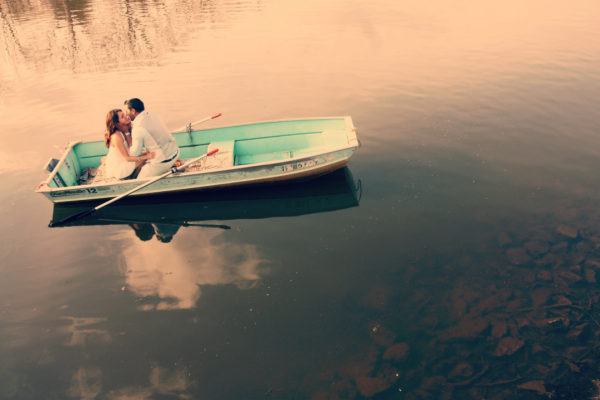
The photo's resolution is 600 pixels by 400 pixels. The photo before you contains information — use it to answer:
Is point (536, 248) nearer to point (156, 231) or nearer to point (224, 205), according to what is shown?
point (224, 205)

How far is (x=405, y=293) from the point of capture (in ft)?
21.1

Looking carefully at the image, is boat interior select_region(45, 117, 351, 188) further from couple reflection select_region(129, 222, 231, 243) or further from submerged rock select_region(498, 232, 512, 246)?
submerged rock select_region(498, 232, 512, 246)

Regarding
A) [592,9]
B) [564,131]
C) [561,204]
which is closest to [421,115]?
[564,131]

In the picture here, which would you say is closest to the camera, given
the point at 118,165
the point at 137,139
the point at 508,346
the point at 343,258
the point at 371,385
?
the point at 371,385

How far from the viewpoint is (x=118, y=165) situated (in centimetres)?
860

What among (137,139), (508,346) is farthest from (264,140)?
(508,346)

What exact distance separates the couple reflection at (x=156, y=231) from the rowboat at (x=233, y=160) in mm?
957

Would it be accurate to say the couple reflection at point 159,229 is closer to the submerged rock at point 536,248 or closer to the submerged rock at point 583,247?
the submerged rock at point 536,248

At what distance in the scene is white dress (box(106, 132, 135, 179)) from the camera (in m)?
8.53

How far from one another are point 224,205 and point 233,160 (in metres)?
1.37

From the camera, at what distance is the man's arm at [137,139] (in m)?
7.80

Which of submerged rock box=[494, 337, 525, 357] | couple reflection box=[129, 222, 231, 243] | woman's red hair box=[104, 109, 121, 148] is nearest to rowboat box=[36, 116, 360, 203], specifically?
couple reflection box=[129, 222, 231, 243]

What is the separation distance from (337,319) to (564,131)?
10.5 metres

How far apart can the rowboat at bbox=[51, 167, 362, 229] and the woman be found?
907 millimetres
